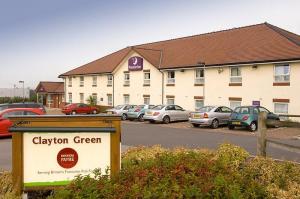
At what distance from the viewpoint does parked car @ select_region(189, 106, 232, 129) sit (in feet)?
78.6

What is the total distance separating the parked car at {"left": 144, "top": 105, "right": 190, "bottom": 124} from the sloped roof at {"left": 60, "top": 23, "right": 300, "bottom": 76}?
4.86 m

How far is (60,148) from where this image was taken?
543 cm

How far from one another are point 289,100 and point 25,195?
22867 mm

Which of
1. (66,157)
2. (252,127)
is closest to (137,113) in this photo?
(252,127)

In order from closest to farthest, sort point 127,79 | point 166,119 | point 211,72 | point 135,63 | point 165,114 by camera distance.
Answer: point 165,114 → point 166,119 → point 211,72 → point 135,63 → point 127,79

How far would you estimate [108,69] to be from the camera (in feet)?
144

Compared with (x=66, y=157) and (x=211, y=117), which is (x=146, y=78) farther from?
(x=66, y=157)

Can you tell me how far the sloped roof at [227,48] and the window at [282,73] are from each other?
69 cm

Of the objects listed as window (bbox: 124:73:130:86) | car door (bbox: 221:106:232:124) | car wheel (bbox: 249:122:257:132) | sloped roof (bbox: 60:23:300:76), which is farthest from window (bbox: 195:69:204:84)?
window (bbox: 124:73:130:86)

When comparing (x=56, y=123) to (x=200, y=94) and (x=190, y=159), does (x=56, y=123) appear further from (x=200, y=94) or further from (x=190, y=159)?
(x=200, y=94)

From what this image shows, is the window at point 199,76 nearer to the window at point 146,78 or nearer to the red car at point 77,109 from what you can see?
the window at point 146,78

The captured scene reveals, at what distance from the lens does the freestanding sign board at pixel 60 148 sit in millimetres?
5371

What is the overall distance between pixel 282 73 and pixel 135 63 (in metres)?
18.2

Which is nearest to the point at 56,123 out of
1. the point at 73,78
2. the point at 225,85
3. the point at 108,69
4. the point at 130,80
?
the point at 225,85
